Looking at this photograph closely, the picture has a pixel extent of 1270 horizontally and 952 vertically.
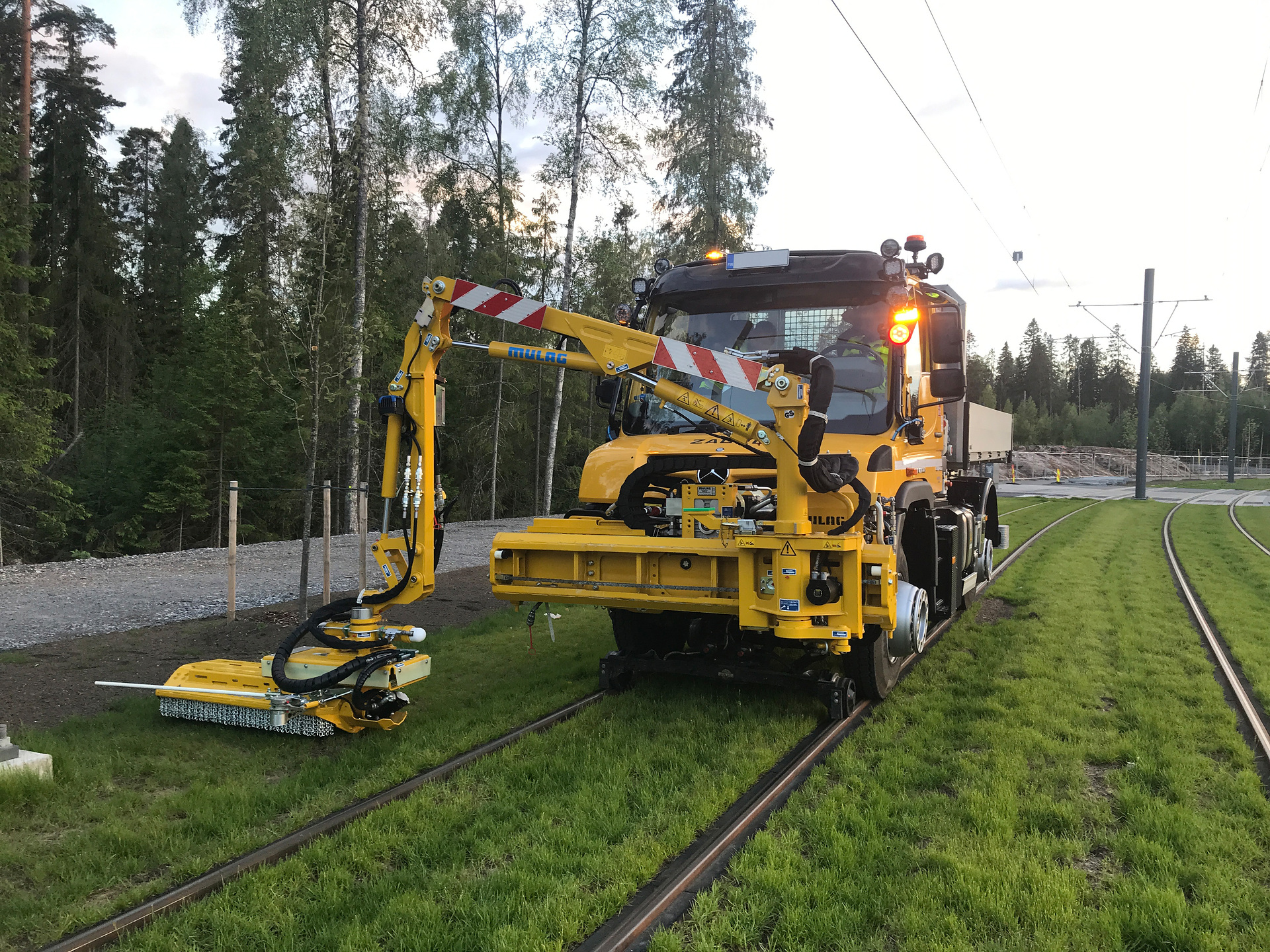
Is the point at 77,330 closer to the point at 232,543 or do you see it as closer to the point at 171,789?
the point at 232,543

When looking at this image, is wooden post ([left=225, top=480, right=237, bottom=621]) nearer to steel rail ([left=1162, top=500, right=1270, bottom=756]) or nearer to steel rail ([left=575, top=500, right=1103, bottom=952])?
steel rail ([left=575, top=500, right=1103, bottom=952])

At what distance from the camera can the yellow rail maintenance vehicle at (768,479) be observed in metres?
4.54

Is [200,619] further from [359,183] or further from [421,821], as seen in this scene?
[359,183]

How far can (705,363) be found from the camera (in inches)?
188

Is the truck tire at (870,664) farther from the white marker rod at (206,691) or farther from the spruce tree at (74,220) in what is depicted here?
the spruce tree at (74,220)

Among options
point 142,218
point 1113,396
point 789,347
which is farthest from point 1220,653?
point 1113,396

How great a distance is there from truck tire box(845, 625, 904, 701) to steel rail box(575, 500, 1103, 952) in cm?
20

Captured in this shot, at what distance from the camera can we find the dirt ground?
5.64m

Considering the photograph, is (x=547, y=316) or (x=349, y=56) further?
(x=349, y=56)

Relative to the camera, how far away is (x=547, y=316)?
496 centimetres

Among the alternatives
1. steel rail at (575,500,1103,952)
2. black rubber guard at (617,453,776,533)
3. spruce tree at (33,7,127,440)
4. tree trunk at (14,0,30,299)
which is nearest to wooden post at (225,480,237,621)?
black rubber guard at (617,453,776,533)

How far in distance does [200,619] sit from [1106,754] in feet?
28.0

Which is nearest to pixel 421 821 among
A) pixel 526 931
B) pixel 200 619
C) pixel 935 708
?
pixel 526 931

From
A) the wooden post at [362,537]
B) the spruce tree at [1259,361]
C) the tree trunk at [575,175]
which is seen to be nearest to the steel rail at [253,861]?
the wooden post at [362,537]
